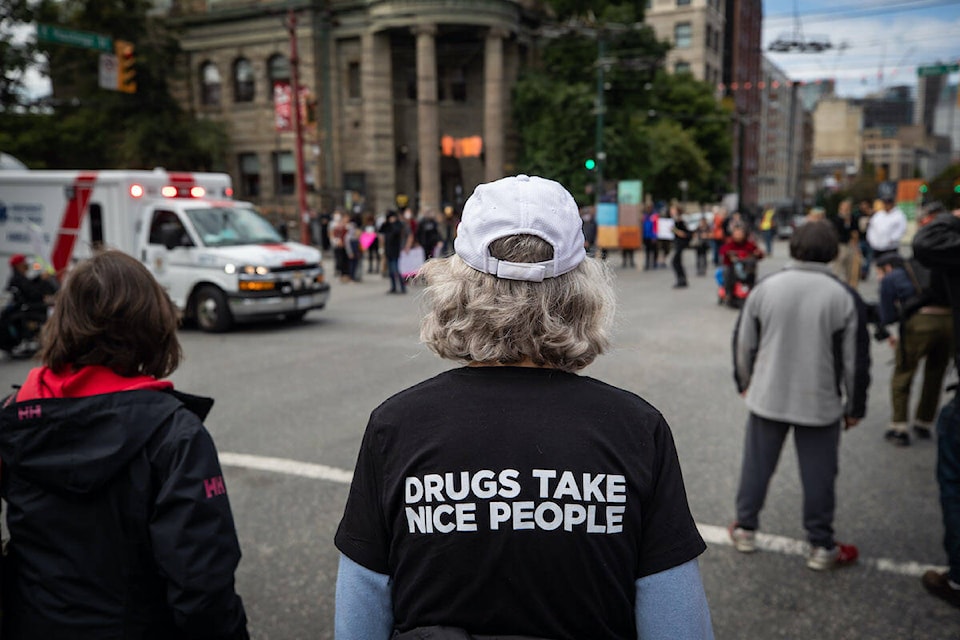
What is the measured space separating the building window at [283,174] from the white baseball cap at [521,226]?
35.6 metres

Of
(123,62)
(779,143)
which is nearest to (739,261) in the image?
(123,62)

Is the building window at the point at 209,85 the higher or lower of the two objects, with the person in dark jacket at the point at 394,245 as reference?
higher

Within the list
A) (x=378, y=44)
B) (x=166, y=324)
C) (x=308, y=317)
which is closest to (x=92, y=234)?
(x=308, y=317)

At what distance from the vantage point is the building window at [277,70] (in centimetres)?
3484

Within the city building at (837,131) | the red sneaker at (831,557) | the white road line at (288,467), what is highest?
the city building at (837,131)

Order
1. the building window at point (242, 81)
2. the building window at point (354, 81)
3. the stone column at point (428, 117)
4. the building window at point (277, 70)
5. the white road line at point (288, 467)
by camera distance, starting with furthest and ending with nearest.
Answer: the building window at point (242, 81) < the building window at point (277, 70) < the building window at point (354, 81) < the stone column at point (428, 117) < the white road line at point (288, 467)

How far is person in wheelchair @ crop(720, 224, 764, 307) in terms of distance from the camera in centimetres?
1388

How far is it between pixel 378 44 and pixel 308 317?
2238 centimetres

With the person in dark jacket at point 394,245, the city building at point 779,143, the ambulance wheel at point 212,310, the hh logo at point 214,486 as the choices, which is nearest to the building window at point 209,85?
the person in dark jacket at point 394,245

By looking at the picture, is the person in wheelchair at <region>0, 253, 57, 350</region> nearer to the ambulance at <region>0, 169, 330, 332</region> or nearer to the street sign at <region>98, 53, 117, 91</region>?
the ambulance at <region>0, 169, 330, 332</region>

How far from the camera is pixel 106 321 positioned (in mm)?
2195

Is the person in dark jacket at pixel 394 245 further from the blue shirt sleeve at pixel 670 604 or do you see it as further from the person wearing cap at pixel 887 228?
the blue shirt sleeve at pixel 670 604

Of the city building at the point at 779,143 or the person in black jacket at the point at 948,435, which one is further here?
the city building at the point at 779,143

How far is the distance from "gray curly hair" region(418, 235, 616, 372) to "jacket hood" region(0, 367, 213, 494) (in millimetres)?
902
